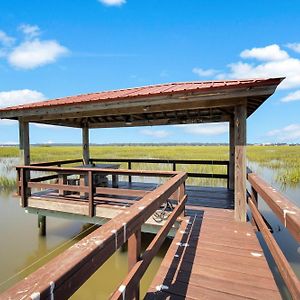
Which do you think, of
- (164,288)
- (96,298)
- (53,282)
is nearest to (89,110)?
(96,298)

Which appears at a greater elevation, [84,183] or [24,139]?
[24,139]

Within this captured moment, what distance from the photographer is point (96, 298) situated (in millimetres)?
3947

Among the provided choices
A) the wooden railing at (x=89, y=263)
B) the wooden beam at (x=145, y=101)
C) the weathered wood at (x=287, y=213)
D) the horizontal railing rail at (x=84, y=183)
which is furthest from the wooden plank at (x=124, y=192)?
the weathered wood at (x=287, y=213)

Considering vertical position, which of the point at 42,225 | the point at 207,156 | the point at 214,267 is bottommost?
the point at 42,225

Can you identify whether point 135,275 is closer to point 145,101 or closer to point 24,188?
point 145,101

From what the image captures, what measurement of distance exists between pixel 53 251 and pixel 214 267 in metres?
4.37

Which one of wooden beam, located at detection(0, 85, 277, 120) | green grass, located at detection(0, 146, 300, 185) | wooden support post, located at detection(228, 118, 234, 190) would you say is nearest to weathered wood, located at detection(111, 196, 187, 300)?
wooden beam, located at detection(0, 85, 277, 120)

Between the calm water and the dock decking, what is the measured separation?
1.42 m

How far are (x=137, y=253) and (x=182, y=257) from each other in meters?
1.37

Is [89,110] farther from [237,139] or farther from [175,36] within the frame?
[175,36]

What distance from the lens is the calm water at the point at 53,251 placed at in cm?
435

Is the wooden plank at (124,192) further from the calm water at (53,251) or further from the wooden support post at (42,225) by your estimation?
the wooden support post at (42,225)

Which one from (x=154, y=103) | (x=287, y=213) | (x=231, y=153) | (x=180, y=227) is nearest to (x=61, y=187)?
(x=154, y=103)

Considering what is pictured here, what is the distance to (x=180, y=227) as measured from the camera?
151 inches
